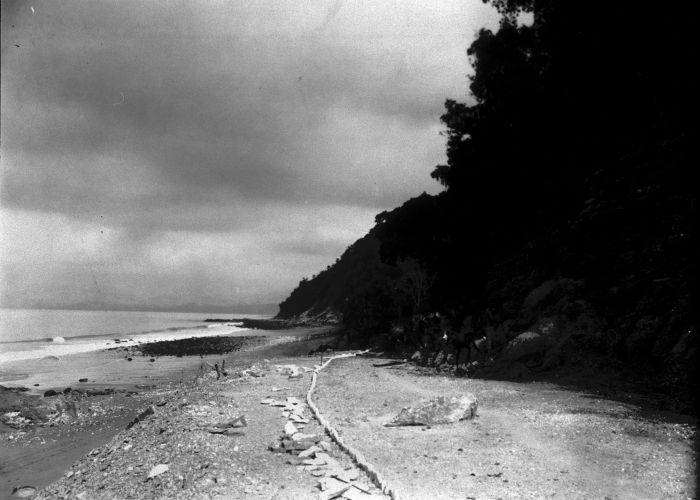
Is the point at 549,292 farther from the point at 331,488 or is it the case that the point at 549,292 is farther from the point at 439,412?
the point at 331,488

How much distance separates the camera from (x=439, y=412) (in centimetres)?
999

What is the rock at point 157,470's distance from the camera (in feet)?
25.4

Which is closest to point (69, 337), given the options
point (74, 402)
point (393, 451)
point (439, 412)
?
point (74, 402)

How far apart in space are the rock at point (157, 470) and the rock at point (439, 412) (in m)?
4.46

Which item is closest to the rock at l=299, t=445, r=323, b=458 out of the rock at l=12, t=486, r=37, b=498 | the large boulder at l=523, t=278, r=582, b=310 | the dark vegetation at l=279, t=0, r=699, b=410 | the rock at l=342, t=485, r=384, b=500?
the rock at l=342, t=485, r=384, b=500

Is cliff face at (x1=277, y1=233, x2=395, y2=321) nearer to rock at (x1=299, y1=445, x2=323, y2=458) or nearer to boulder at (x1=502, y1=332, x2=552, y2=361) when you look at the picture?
boulder at (x1=502, y1=332, x2=552, y2=361)

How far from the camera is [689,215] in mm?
15469

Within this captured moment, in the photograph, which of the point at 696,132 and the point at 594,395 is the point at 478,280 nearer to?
the point at 696,132

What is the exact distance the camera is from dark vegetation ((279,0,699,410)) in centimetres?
1571

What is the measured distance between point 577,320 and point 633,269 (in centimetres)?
278

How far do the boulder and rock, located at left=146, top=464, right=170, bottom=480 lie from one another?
1347 cm

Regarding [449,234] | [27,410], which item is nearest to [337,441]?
[27,410]

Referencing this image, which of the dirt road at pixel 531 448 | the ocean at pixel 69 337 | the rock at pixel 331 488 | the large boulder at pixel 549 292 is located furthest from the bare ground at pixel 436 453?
the ocean at pixel 69 337

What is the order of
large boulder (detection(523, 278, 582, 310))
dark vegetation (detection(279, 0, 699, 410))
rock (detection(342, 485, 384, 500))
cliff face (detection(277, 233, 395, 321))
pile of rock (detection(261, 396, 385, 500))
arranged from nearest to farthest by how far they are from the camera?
rock (detection(342, 485, 384, 500))
pile of rock (detection(261, 396, 385, 500))
dark vegetation (detection(279, 0, 699, 410))
large boulder (detection(523, 278, 582, 310))
cliff face (detection(277, 233, 395, 321))
